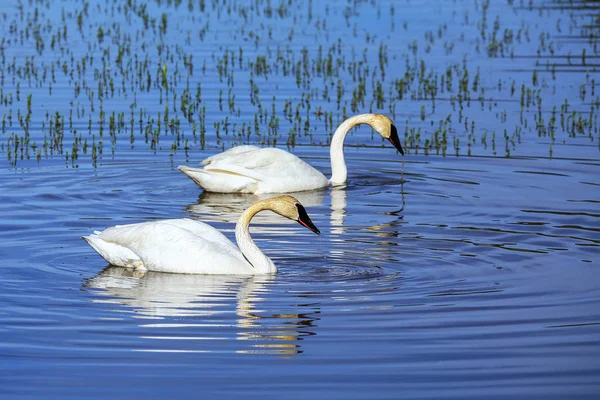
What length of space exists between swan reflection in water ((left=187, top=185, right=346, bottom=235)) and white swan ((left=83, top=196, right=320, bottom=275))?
2.16 m

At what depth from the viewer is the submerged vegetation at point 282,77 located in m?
21.4

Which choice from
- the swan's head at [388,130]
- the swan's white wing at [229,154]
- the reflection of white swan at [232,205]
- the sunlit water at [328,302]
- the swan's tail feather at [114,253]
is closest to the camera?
the sunlit water at [328,302]

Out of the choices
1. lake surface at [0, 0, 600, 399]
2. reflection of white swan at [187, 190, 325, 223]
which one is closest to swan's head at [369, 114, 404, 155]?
lake surface at [0, 0, 600, 399]

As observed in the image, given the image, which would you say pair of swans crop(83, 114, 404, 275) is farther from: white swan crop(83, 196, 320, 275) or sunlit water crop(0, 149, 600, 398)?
sunlit water crop(0, 149, 600, 398)

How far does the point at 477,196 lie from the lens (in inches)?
Answer: 666

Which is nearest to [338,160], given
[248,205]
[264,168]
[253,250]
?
[264,168]

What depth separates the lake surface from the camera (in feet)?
31.0

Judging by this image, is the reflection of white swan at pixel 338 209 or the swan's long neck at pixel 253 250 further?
the reflection of white swan at pixel 338 209

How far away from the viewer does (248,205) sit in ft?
55.4

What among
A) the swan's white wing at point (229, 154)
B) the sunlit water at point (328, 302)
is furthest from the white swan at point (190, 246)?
the swan's white wing at point (229, 154)

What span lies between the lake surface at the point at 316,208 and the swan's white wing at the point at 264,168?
1.11 ft

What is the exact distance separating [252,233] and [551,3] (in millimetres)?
28744

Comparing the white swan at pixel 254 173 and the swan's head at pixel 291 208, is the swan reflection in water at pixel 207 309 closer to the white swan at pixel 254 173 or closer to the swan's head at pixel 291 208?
the swan's head at pixel 291 208

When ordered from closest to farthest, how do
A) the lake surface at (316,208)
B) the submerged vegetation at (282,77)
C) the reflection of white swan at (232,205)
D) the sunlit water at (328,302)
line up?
the sunlit water at (328,302)
the lake surface at (316,208)
the reflection of white swan at (232,205)
the submerged vegetation at (282,77)
